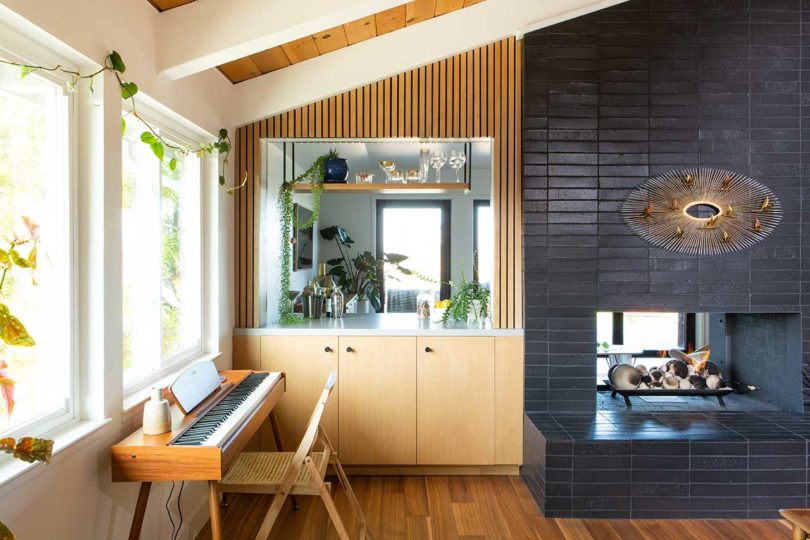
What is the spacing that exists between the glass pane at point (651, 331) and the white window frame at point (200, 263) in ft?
9.40

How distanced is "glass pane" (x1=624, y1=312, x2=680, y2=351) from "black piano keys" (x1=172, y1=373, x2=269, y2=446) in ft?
8.47

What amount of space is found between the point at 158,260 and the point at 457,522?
6.81ft

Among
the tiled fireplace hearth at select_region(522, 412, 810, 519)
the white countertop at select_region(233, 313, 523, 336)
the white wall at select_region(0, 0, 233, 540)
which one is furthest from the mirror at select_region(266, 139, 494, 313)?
the white wall at select_region(0, 0, 233, 540)

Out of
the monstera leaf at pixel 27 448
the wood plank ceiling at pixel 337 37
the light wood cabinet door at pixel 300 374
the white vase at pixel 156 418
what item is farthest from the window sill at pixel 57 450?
the wood plank ceiling at pixel 337 37

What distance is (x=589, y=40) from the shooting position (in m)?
3.36

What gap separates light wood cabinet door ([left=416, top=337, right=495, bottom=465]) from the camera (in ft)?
11.2

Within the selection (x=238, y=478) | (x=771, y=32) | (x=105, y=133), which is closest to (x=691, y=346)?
(x=771, y=32)

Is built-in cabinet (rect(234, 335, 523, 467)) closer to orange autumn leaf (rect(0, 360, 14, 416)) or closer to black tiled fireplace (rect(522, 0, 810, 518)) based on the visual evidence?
black tiled fireplace (rect(522, 0, 810, 518))

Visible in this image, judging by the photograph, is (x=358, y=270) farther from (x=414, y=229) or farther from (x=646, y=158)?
(x=646, y=158)

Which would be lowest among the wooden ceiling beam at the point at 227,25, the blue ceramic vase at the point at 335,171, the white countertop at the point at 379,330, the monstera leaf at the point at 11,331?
the white countertop at the point at 379,330

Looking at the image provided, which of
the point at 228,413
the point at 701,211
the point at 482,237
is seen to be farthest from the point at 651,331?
the point at 228,413

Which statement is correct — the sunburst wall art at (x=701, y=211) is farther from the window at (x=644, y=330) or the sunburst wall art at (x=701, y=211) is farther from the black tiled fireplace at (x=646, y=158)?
the window at (x=644, y=330)

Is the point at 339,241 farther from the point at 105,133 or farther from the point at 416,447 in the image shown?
the point at 105,133

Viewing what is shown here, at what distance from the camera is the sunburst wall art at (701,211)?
3.32m
